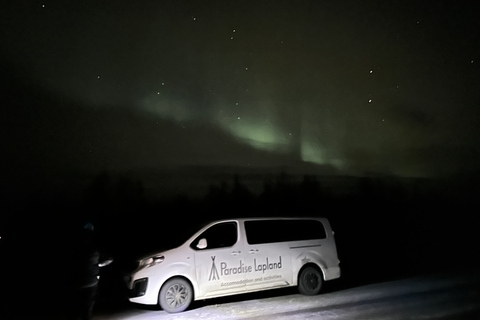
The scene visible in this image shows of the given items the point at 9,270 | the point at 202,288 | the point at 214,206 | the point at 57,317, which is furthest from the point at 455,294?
the point at 214,206

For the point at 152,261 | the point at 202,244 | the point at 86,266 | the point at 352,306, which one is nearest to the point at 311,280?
the point at 352,306

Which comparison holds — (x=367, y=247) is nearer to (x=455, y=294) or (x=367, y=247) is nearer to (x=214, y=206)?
(x=214, y=206)

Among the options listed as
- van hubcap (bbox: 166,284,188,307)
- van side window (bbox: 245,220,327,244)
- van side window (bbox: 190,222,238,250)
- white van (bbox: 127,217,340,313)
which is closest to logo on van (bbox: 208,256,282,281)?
white van (bbox: 127,217,340,313)

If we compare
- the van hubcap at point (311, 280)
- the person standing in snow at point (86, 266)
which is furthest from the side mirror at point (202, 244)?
the van hubcap at point (311, 280)

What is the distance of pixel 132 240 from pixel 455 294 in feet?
64.5

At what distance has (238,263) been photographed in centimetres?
951

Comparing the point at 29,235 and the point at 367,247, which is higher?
the point at 29,235

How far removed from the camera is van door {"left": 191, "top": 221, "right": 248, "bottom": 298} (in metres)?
9.09

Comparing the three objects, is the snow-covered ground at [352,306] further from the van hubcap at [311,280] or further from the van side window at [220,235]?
the van side window at [220,235]

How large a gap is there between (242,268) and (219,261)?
2.08 feet

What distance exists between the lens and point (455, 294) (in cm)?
984

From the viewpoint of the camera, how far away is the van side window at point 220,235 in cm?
942

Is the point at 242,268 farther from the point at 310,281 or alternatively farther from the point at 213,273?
the point at 310,281

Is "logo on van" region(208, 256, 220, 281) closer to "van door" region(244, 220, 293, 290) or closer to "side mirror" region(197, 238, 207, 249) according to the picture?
"side mirror" region(197, 238, 207, 249)
